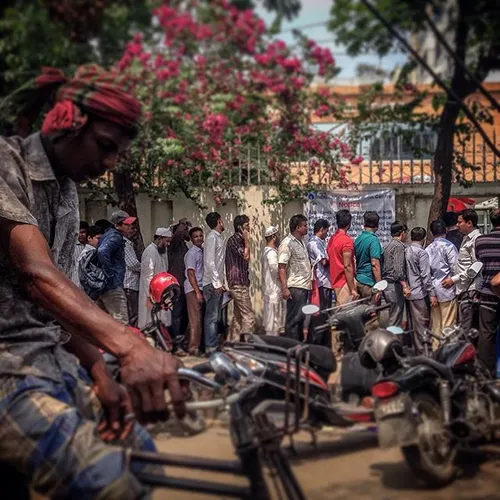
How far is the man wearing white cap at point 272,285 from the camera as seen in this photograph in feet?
34.4

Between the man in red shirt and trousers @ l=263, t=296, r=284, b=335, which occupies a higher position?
the man in red shirt

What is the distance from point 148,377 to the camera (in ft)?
6.91

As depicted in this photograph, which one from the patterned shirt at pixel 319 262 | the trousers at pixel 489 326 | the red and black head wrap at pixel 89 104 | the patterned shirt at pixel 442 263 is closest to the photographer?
the red and black head wrap at pixel 89 104

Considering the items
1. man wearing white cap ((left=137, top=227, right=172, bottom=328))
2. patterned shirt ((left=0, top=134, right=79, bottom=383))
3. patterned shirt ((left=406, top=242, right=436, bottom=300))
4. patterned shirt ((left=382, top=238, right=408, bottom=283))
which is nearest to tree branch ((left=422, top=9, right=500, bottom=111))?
patterned shirt ((left=0, top=134, right=79, bottom=383))

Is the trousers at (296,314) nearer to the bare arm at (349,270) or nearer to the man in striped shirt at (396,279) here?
the bare arm at (349,270)

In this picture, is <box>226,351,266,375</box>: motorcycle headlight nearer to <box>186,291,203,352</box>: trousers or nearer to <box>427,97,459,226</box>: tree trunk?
<box>427,97,459,226</box>: tree trunk

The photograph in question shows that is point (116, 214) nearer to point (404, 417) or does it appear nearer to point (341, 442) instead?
point (341, 442)

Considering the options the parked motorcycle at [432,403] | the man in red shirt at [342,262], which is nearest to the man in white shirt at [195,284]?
the man in red shirt at [342,262]

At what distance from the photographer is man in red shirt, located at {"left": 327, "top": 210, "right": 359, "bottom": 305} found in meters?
10.1

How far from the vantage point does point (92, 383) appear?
100 inches

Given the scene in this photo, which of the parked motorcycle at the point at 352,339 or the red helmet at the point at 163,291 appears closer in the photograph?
the parked motorcycle at the point at 352,339

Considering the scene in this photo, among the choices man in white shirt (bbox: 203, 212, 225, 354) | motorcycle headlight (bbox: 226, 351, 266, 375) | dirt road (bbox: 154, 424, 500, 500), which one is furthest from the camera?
man in white shirt (bbox: 203, 212, 225, 354)

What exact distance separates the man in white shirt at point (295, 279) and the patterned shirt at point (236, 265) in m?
0.54

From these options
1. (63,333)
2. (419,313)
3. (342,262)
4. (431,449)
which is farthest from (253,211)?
(63,333)
